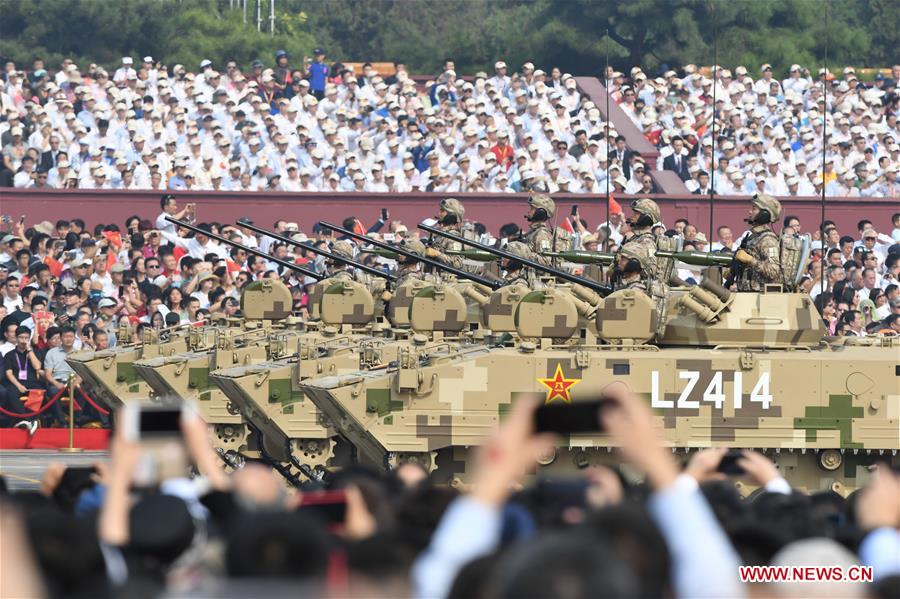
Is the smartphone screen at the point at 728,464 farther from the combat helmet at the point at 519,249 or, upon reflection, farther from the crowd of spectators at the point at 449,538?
the combat helmet at the point at 519,249

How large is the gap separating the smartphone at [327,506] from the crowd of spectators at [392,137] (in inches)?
1154

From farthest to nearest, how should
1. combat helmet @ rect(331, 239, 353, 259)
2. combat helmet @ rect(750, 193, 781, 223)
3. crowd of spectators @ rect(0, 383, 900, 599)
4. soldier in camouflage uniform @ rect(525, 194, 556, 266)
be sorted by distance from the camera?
1. combat helmet @ rect(331, 239, 353, 259)
2. soldier in camouflage uniform @ rect(525, 194, 556, 266)
3. combat helmet @ rect(750, 193, 781, 223)
4. crowd of spectators @ rect(0, 383, 900, 599)

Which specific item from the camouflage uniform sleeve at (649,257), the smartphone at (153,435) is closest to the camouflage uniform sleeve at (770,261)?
the camouflage uniform sleeve at (649,257)

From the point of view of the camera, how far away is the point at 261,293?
28.3 m

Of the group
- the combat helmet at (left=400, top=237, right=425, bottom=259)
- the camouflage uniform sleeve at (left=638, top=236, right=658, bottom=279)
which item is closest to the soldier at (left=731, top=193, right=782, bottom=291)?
the camouflage uniform sleeve at (left=638, top=236, right=658, bottom=279)

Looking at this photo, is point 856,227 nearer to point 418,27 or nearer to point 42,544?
point 418,27

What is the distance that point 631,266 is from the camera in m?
20.2

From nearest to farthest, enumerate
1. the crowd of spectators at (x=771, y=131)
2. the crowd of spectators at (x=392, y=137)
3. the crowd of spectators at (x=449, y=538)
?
1. the crowd of spectators at (x=449, y=538)
2. the crowd of spectators at (x=392, y=137)
3. the crowd of spectators at (x=771, y=131)

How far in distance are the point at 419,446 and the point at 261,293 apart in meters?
9.61

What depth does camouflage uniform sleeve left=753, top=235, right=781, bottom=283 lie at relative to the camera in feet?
66.4

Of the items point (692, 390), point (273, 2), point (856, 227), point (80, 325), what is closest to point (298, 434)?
point (692, 390)

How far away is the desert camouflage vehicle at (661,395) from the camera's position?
62.2 ft

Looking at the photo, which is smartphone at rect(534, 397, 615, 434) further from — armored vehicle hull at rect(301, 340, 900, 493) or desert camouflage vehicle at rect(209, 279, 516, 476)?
desert camouflage vehicle at rect(209, 279, 516, 476)

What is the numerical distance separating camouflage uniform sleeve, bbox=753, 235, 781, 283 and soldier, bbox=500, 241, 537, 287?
3.99m
